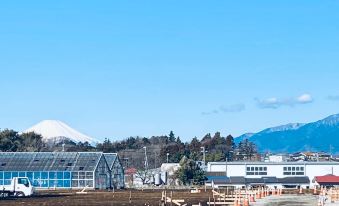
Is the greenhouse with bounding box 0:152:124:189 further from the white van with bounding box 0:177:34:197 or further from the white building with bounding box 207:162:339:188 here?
the white van with bounding box 0:177:34:197

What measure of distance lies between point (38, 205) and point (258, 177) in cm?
9362

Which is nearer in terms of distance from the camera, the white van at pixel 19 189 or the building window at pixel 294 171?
the white van at pixel 19 189

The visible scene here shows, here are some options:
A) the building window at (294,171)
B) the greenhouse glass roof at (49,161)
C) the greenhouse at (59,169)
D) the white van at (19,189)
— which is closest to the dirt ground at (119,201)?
the white van at (19,189)

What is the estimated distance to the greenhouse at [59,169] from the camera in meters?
116

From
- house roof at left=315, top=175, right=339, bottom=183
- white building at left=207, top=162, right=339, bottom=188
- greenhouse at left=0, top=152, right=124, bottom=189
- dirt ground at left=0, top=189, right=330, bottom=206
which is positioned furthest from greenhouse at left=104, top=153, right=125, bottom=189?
dirt ground at left=0, top=189, right=330, bottom=206

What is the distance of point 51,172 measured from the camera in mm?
116812

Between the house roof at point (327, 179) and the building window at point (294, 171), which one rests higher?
the building window at point (294, 171)

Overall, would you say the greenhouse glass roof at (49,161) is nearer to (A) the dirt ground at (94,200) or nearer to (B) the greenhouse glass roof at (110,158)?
(B) the greenhouse glass roof at (110,158)

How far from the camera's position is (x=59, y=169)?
384 feet

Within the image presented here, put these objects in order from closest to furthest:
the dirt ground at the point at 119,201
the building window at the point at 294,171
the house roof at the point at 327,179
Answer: the dirt ground at the point at 119,201 → the house roof at the point at 327,179 → the building window at the point at 294,171

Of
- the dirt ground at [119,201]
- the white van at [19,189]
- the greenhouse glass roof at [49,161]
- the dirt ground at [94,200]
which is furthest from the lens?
the greenhouse glass roof at [49,161]

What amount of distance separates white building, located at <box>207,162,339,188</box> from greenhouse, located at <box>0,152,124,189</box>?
1163 inches

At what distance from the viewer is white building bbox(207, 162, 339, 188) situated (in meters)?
145

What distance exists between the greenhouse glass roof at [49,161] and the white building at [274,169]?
30.5 meters
